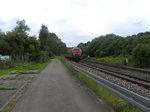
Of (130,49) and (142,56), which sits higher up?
(130,49)

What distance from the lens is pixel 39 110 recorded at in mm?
4992

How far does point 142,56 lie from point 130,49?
16.6 m

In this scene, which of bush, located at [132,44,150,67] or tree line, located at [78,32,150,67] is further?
tree line, located at [78,32,150,67]

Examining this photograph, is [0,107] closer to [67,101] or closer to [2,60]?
[67,101]

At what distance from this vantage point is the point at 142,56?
2047 centimetres

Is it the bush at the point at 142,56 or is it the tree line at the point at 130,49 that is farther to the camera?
the tree line at the point at 130,49

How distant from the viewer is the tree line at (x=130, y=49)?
20438mm

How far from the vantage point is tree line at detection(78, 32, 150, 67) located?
20438 millimetres

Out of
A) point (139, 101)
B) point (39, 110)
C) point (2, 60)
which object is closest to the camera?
point (139, 101)

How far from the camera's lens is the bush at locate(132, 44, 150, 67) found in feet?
65.1

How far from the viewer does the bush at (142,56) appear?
19837 millimetres

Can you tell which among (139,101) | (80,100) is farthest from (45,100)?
(139,101)

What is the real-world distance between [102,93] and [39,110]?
279 cm

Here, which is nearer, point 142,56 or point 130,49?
point 142,56
